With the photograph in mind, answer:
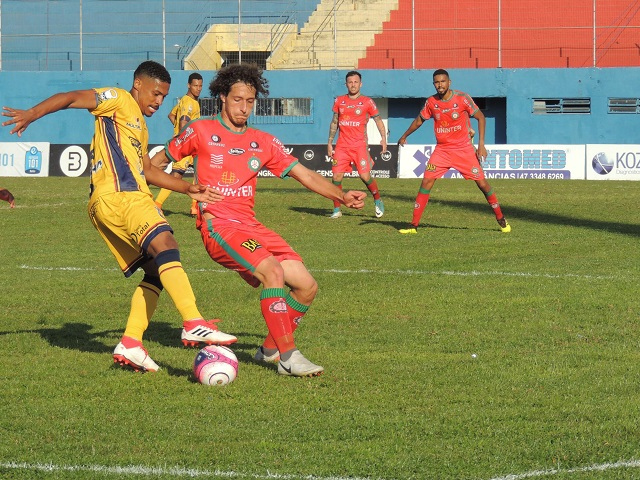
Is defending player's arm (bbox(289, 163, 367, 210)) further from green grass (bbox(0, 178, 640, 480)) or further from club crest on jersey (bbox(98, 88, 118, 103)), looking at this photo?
club crest on jersey (bbox(98, 88, 118, 103))

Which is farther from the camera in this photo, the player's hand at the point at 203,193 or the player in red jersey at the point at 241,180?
the player in red jersey at the point at 241,180

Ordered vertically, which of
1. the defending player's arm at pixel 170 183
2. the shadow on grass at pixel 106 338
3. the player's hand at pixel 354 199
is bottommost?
the shadow on grass at pixel 106 338

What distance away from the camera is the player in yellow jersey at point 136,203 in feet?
22.7

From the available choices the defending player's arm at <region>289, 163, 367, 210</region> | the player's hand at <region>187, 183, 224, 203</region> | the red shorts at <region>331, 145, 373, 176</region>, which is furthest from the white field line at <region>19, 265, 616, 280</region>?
the red shorts at <region>331, 145, 373, 176</region>

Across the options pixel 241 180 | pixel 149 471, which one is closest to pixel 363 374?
pixel 241 180

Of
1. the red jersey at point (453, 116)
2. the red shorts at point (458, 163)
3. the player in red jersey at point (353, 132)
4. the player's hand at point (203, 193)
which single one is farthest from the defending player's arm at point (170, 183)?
the player in red jersey at point (353, 132)

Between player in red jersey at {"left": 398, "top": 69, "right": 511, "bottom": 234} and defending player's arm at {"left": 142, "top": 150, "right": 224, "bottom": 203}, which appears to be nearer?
defending player's arm at {"left": 142, "top": 150, "right": 224, "bottom": 203}

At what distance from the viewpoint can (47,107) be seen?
22.0 ft

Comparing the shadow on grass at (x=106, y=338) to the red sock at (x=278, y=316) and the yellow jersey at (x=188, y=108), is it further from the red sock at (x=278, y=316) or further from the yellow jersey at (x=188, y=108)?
the yellow jersey at (x=188, y=108)

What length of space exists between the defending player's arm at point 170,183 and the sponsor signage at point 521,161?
24.4 meters

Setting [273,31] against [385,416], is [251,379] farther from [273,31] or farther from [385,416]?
[273,31]

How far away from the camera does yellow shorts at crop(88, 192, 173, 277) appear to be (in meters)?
7.18

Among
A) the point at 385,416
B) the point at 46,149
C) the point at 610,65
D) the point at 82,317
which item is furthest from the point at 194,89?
the point at 610,65

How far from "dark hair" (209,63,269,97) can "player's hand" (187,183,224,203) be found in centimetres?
79
